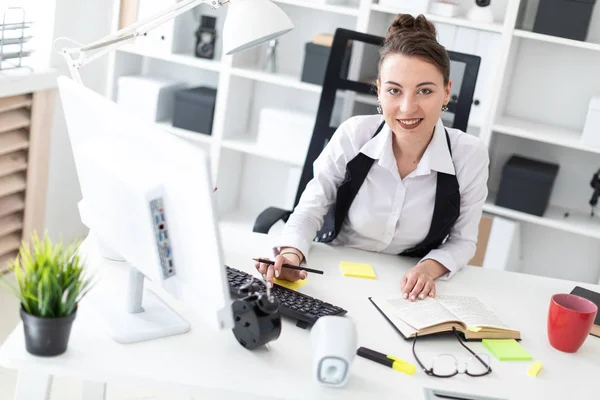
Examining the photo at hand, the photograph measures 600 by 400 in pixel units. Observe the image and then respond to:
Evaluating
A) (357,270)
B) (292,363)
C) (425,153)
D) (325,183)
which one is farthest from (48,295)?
(425,153)

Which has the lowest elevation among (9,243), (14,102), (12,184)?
(9,243)

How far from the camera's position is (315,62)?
3.30m

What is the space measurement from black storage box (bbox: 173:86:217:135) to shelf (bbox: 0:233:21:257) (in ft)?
2.84

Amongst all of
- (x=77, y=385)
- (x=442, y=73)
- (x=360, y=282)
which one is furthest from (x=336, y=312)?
(x=77, y=385)

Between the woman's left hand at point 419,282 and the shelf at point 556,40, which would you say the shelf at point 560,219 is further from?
the woman's left hand at point 419,282

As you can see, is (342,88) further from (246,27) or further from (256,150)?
(256,150)

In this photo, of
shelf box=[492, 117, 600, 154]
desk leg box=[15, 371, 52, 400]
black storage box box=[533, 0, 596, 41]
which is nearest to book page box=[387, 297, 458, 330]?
desk leg box=[15, 371, 52, 400]

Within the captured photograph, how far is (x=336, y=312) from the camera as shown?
63.4 inches

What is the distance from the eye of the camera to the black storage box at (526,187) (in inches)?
124

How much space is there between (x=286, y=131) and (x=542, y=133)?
1.08 metres

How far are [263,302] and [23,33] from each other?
6.90 feet

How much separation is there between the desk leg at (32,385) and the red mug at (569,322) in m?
1.01

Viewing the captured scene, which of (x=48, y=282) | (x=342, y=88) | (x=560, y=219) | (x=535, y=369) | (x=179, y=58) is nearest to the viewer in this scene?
(x=48, y=282)

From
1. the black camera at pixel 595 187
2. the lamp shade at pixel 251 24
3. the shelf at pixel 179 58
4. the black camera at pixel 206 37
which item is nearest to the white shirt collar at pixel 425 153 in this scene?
the lamp shade at pixel 251 24
